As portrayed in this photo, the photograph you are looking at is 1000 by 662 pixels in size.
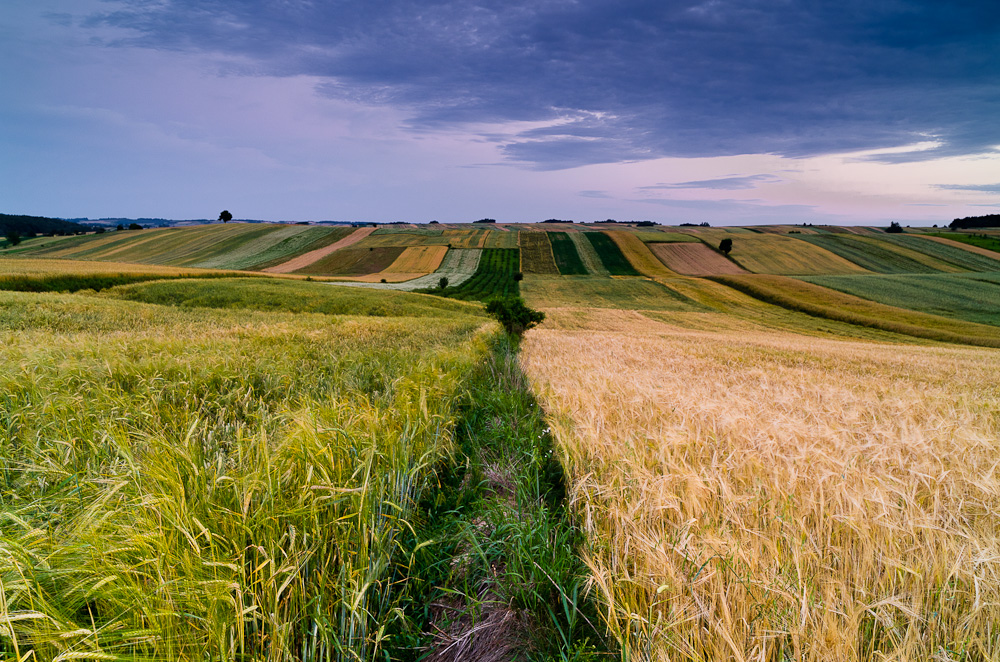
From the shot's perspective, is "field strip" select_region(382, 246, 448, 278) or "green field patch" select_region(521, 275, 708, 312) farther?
"field strip" select_region(382, 246, 448, 278)

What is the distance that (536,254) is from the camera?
8956 centimetres

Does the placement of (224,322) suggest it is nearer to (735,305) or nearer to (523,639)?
(523,639)

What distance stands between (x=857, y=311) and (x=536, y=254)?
54238 mm

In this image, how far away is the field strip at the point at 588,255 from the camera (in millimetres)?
78956

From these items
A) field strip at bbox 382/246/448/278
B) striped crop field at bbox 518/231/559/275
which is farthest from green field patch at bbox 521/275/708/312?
field strip at bbox 382/246/448/278

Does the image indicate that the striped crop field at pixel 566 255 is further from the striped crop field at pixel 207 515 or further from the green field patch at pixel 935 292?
the striped crop field at pixel 207 515

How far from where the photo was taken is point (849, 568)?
1930 mm

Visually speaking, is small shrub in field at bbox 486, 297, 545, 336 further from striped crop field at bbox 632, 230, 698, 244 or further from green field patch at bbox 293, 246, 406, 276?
striped crop field at bbox 632, 230, 698, 244

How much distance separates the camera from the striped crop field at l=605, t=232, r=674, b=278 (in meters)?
78.4

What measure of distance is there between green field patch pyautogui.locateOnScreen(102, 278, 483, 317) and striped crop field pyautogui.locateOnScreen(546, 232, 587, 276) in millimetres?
47721

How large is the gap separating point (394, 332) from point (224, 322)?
5488 mm

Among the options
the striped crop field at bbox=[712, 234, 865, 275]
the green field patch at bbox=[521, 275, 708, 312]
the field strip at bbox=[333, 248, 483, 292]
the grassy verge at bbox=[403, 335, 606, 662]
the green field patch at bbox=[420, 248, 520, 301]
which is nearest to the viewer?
the grassy verge at bbox=[403, 335, 606, 662]

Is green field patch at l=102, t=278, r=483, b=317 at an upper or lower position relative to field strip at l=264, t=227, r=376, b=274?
lower

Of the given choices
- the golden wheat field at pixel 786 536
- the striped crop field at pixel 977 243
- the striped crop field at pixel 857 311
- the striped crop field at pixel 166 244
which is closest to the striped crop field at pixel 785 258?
the striped crop field at pixel 857 311
